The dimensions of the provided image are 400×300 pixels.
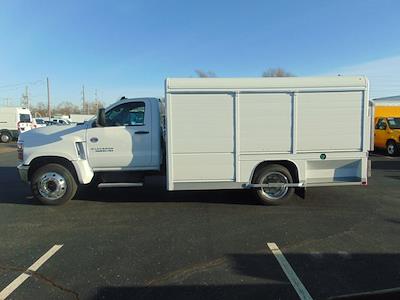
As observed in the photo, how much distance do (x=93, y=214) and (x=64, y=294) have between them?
360 centimetres

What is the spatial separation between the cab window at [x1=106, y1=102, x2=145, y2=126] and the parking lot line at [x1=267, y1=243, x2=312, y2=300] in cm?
399

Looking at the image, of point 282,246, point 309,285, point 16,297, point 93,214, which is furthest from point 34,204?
point 309,285

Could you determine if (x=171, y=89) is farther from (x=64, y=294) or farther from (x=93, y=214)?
(x=64, y=294)

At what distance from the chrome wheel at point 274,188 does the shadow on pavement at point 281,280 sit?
116 inches

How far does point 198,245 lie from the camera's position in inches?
241

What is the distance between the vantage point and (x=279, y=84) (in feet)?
26.7

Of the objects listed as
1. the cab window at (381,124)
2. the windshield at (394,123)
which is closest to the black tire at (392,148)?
the windshield at (394,123)

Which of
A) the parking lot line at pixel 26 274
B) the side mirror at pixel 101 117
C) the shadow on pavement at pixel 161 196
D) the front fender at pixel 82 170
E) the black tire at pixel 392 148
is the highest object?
the side mirror at pixel 101 117

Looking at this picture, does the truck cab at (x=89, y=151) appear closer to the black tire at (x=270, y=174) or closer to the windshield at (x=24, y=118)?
the black tire at (x=270, y=174)

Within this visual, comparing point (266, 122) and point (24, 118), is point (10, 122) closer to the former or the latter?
point (24, 118)

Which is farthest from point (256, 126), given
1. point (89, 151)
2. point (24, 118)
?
point (24, 118)

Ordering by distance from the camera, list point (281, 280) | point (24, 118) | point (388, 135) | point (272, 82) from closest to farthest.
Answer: point (281, 280) → point (272, 82) → point (388, 135) → point (24, 118)

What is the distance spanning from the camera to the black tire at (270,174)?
27.6ft

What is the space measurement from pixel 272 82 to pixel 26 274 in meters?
5.37
